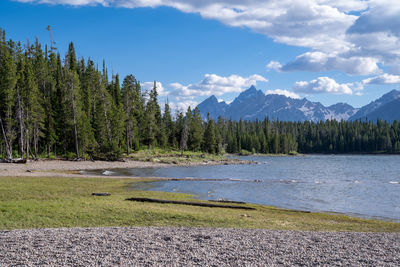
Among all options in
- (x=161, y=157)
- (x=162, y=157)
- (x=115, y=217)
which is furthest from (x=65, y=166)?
(x=115, y=217)

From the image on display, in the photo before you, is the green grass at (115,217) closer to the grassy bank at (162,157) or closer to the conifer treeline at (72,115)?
the conifer treeline at (72,115)

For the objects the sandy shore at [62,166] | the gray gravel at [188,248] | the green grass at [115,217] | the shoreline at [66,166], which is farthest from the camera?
the sandy shore at [62,166]

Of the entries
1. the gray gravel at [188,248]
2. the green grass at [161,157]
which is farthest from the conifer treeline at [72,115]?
the gray gravel at [188,248]

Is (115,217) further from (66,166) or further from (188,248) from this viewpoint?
(66,166)

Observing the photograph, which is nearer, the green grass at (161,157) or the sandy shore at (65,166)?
the sandy shore at (65,166)

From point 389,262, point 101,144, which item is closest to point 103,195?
point 389,262

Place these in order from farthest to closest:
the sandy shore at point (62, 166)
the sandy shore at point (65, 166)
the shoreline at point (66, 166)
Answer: the sandy shore at point (65, 166)
the sandy shore at point (62, 166)
the shoreline at point (66, 166)

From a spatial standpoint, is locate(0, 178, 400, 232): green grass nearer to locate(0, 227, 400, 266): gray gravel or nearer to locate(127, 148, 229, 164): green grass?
locate(0, 227, 400, 266): gray gravel

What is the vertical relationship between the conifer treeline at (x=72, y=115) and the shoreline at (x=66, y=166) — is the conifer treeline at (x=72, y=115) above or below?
above

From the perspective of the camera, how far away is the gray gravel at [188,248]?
10.5m

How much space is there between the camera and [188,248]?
12.0m

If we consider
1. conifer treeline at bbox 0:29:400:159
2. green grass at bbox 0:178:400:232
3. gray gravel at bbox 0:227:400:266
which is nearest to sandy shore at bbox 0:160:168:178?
conifer treeline at bbox 0:29:400:159

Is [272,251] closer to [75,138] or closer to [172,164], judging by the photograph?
[75,138]

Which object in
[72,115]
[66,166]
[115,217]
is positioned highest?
[72,115]
